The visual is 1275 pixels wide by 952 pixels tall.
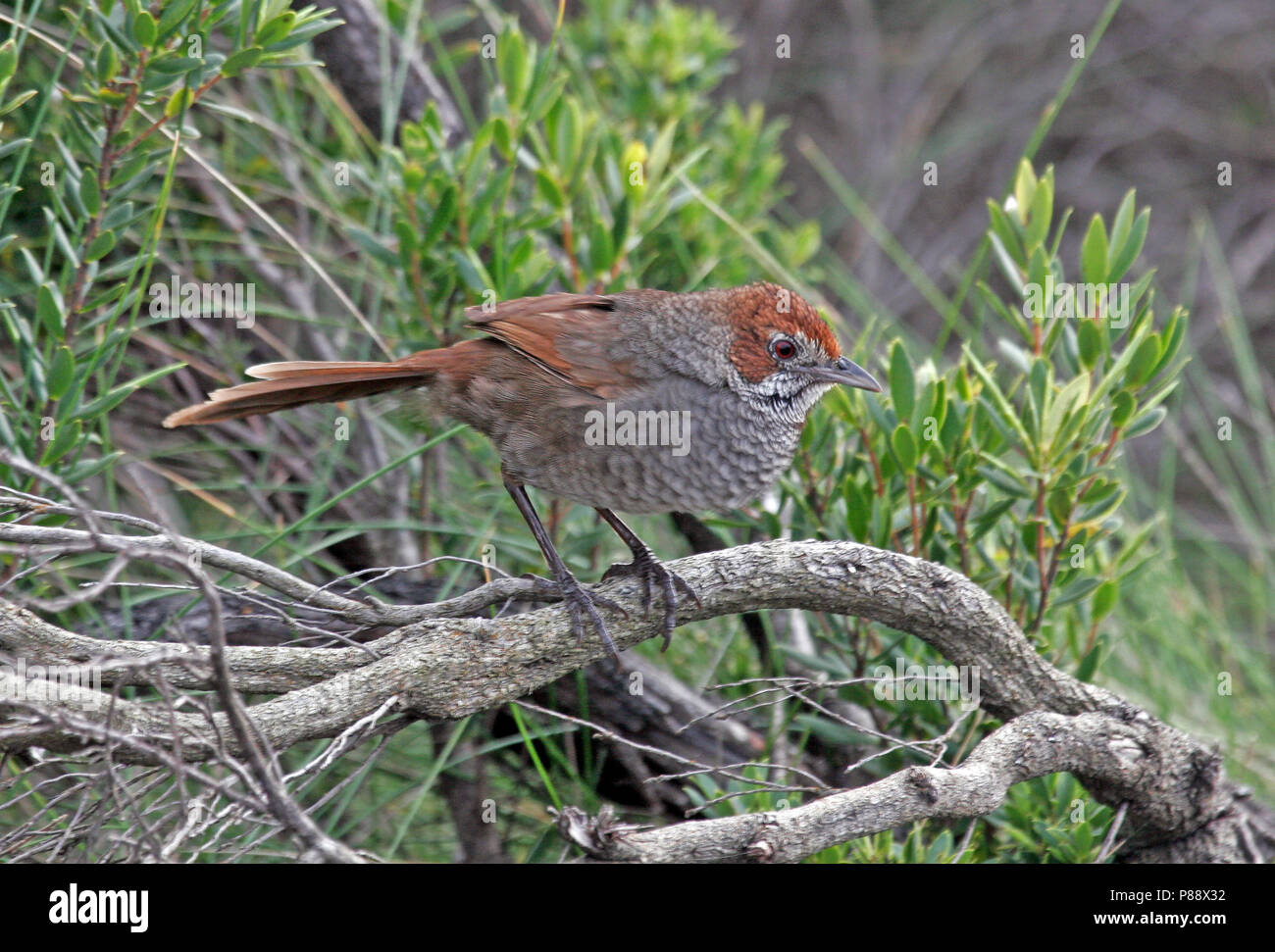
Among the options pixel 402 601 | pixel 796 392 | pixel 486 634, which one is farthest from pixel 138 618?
pixel 796 392

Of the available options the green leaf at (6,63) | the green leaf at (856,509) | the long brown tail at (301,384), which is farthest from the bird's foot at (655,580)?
the green leaf at (6,63)

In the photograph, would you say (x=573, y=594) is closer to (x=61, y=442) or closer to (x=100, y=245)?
(x=61, y=442)

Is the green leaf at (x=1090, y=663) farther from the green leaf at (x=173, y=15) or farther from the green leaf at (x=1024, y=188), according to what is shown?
the green leaf at (x=173, y=15)

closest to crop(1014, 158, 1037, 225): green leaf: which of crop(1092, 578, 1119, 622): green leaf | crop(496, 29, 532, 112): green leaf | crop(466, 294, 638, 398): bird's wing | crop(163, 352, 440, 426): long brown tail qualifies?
crop(1092, 578, 1119, 622): green leaf

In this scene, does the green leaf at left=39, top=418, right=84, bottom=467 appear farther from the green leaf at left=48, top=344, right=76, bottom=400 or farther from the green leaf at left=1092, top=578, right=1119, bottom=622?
the green leaf at left=1092, top=578, right=1119, bottom=622

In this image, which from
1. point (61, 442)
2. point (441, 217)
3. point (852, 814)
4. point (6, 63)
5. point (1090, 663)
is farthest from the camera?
point (441, 217)

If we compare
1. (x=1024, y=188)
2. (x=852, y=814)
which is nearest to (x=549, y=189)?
(x=1024, y=188)
